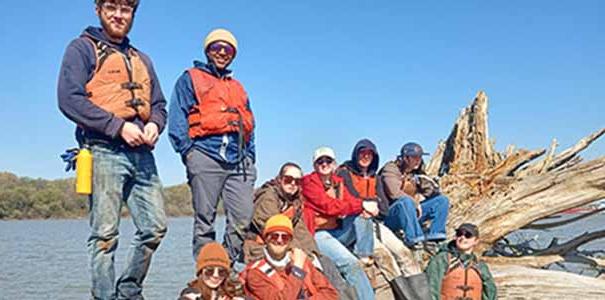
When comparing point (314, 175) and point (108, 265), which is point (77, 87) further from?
point (314, 175)

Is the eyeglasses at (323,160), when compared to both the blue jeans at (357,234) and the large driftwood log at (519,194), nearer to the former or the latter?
the blue jeans at (357,234)


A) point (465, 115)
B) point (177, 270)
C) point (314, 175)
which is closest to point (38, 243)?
point (177, 270)

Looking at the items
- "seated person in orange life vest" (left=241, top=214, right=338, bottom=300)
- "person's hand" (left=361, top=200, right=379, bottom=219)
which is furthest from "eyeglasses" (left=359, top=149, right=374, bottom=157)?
"seated person in orange life vest" (left=241, top=214, right=338, bottom=300)

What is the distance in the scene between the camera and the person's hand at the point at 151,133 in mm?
4301

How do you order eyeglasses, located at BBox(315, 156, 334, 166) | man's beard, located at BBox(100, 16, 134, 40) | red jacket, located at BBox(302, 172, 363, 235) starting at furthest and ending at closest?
eyeglasses, located at BBox(315, 156, 334, 166) → red jacket, located at BBox(302, 172, 363, 235) → man's beard, located at BBox(100, 16, 134, 40)

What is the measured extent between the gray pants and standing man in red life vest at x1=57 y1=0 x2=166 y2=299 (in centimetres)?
59

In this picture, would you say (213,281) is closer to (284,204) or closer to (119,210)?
(119,210)

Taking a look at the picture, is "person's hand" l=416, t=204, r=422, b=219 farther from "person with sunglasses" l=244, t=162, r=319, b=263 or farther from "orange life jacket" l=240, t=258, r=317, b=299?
"orange life jacket" l=240, t=258, r=317, b=299

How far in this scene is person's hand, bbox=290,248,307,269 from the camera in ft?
16.5

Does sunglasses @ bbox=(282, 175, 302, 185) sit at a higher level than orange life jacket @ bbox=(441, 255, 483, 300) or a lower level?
higher

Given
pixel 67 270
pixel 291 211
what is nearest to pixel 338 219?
pixel 291 211

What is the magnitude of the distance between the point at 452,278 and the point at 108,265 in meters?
3.64

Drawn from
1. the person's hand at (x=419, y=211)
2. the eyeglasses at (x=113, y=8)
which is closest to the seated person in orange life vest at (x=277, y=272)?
the eyeglasses at (x=113, y=8)

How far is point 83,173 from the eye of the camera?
13.4ft
